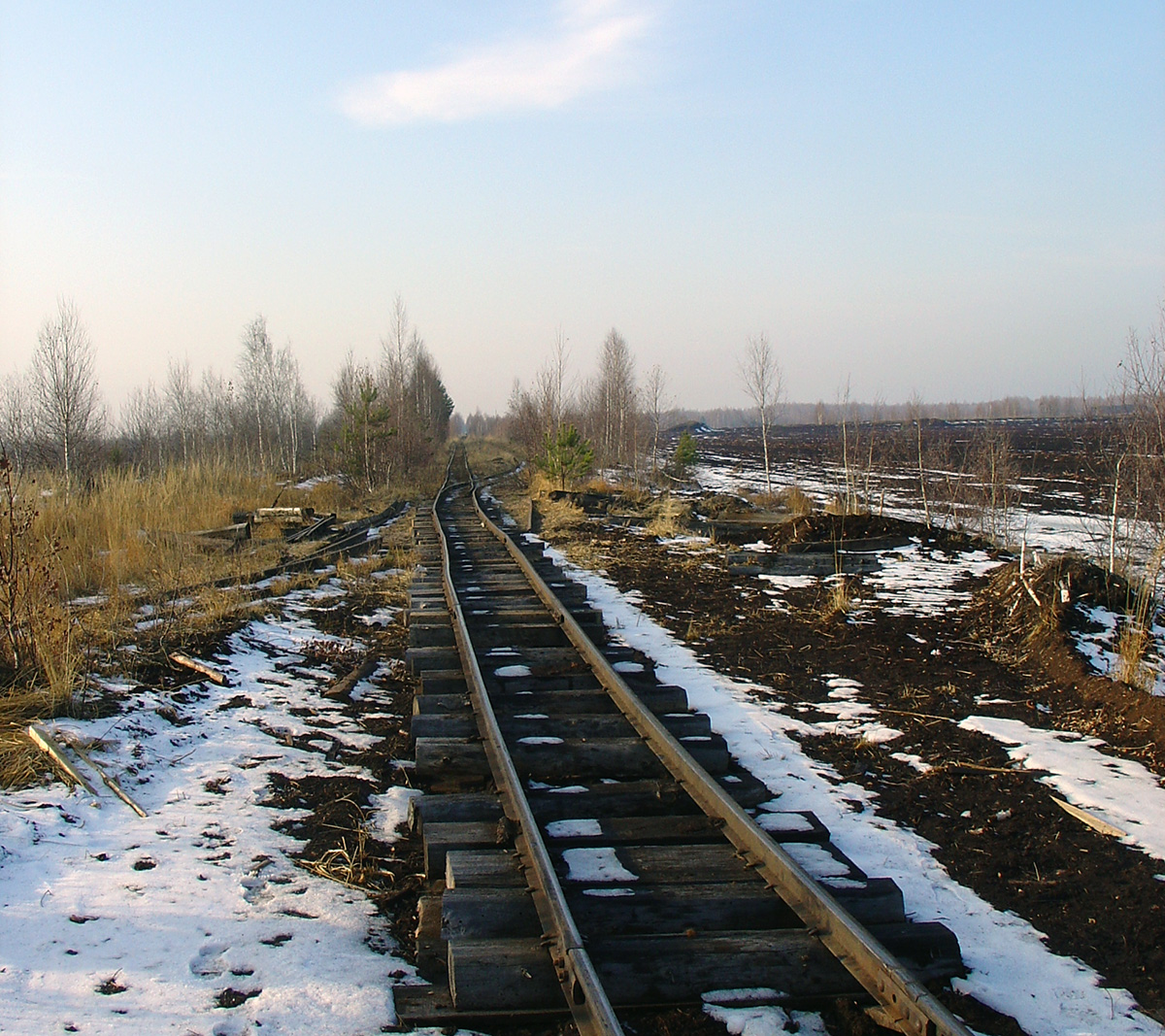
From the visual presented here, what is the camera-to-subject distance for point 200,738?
5.59m

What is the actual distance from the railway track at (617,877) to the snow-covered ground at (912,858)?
19 centimetres

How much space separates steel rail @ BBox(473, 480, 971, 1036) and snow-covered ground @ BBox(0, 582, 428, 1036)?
4.97 ft

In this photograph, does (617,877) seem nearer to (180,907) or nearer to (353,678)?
(180,907)

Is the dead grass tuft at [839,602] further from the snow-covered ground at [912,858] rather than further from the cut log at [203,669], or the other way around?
the cut log at [203,669]

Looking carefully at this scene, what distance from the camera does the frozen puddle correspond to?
15.2ft

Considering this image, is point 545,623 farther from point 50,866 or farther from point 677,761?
point 50,866

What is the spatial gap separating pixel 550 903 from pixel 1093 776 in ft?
12.4

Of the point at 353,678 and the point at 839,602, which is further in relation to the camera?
the point at 839,602

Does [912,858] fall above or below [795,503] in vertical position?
below

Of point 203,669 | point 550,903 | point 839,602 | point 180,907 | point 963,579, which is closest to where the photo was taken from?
point 550,903

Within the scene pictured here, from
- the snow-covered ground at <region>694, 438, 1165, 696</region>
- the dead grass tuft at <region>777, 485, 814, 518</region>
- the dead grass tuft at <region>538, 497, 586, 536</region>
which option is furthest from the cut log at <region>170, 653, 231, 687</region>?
the dead grass tuft at <region>777, 485, 814, 518</region>

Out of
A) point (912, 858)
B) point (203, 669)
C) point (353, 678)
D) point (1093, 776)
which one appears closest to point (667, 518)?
point (353, 678)

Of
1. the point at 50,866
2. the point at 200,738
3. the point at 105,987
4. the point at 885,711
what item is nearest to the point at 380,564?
the point at 200,738

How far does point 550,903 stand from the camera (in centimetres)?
326
